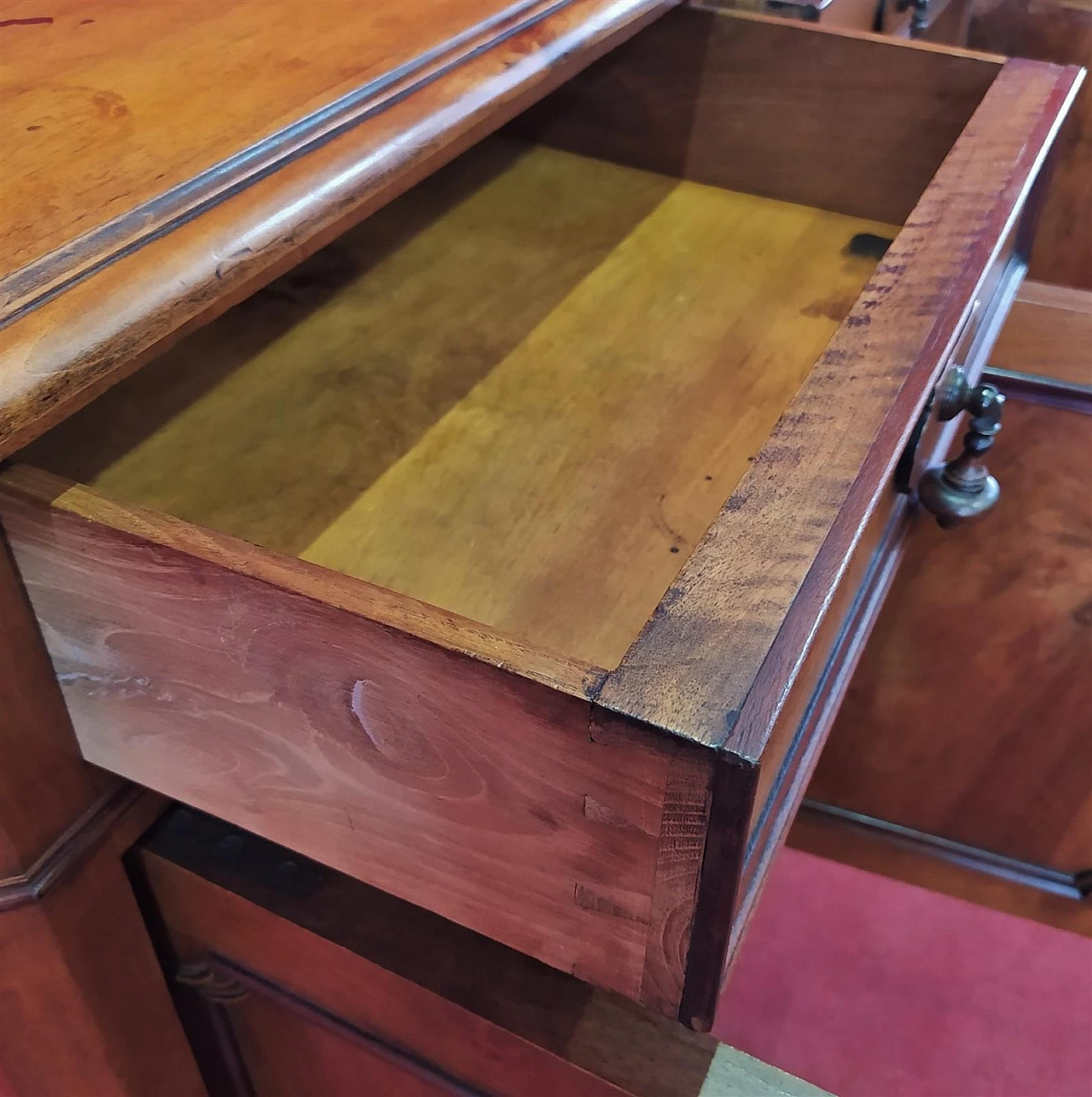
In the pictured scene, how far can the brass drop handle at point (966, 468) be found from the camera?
518 mm

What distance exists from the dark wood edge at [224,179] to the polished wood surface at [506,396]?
0.16 metres

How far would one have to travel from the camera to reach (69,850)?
1.54 ft

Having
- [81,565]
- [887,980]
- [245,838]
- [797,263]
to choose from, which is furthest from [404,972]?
[887,980]

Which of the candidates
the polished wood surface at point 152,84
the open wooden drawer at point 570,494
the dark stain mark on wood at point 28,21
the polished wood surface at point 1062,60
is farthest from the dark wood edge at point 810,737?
the polished wood surface at point 1062,60

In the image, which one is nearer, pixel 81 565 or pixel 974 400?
pixel 81 565

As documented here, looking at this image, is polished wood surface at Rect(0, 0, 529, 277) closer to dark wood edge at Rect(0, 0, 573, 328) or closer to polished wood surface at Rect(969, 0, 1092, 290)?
dark wood edge at Rect(0, 0, 573, 328)

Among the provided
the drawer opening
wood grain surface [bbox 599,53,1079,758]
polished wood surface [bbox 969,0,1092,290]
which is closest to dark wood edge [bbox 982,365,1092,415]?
the drawer opening

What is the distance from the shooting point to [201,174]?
372 mm

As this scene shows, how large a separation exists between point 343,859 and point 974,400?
14.1 inches

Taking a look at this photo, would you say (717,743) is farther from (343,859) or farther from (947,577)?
(947,577)

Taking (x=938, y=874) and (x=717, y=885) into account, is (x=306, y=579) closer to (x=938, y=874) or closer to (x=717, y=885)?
(x=717, y=885)

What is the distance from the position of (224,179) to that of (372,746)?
0.20 meters

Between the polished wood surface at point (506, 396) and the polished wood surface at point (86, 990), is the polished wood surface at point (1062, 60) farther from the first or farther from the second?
the polished wood surface at point (86, 990)

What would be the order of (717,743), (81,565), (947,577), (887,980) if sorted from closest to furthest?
1. (717,743)
2. (81,565)
3. (947,577)
4. (887,980)
